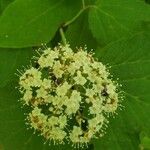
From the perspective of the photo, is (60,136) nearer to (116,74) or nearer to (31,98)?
(31,98)

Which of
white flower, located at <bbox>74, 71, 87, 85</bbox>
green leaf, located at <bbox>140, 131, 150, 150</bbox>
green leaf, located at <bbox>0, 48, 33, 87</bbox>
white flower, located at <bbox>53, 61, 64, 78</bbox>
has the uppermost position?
green leaf, located at <bbox>0, 48, 33, 87</bbox>

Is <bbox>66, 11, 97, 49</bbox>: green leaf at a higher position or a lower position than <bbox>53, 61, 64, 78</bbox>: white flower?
higher

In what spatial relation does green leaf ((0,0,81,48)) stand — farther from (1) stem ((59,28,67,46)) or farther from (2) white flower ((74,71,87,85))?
(2) white flower ((74,71,87,85))

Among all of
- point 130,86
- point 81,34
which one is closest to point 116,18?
point 81,34

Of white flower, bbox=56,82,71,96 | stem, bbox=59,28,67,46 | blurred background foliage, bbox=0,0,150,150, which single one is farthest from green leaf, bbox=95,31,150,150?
white flower, bbox=56,82,71,96

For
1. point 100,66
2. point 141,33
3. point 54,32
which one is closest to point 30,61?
point 54,32

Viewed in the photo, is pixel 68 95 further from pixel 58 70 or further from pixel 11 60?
pixel 11 60
